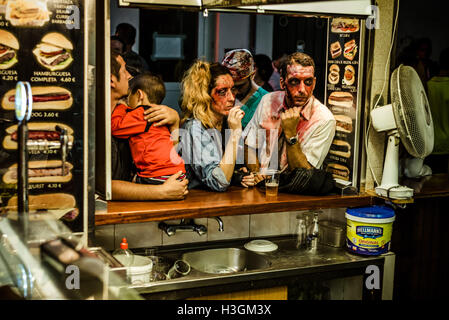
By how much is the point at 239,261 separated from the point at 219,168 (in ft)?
2.02

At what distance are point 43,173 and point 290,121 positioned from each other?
1.62m

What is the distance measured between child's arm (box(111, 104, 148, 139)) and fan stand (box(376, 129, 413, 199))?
5.10 feet

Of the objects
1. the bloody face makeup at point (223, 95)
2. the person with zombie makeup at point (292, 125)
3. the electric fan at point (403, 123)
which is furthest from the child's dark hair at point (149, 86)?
the electric fan at point (403, 123)

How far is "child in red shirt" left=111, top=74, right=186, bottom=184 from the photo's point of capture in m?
3.28

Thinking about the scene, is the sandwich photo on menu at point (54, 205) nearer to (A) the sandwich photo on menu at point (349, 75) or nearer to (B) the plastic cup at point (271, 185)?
(B) the plastic cup at point (271, 185)

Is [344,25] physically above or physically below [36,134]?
above

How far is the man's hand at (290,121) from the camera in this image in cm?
370

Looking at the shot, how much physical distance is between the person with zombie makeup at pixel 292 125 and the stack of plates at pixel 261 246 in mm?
417

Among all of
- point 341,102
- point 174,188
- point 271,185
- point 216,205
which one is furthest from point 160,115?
point 341,102

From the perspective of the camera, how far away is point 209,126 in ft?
11.8

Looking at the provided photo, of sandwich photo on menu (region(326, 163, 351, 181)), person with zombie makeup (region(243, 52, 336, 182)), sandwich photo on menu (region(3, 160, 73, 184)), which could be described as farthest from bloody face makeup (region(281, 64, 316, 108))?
sandwich photo on menu (region(3, 160, 73, 184))

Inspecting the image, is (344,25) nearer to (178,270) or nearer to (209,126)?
(209,126)

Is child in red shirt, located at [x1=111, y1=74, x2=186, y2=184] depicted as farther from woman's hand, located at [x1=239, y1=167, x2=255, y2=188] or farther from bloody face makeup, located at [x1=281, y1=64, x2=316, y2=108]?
bloody face makeup, located at [x1=281, y1=64, x2=316, y2=108]
